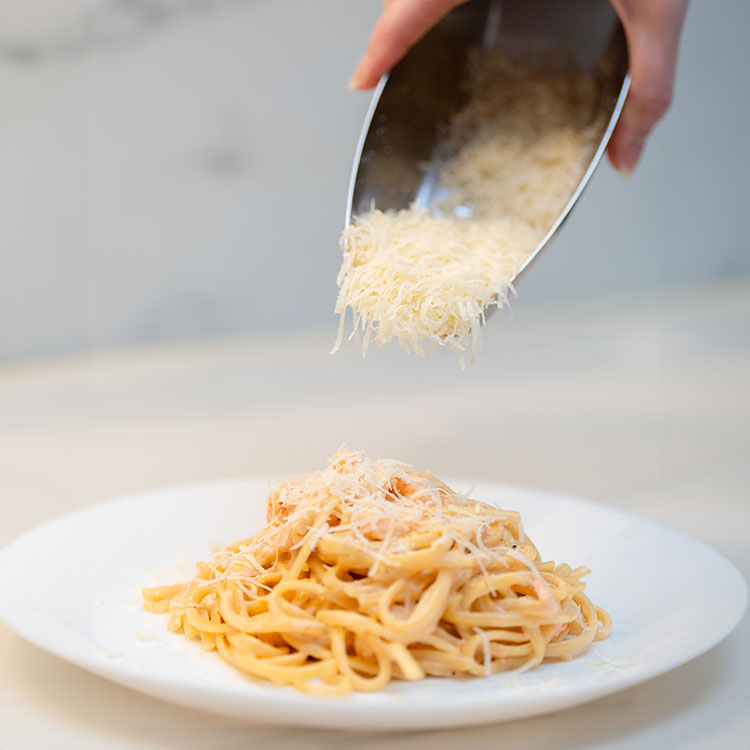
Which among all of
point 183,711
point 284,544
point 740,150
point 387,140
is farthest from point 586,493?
point 740,150

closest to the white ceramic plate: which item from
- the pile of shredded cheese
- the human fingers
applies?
the pile of shredded cheese

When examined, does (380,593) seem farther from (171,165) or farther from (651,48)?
(171,165)

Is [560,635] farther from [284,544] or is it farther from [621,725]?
[284,544]

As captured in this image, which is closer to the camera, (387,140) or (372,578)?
(372,578)

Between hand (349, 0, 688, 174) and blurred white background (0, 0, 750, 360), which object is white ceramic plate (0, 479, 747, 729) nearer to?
hand (349, 0, 688, 174)

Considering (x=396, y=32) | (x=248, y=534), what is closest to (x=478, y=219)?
(x=396, y=32)

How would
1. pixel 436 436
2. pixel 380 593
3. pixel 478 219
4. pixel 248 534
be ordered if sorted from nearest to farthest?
pixel 380 593 → pixel 248 534 → pixel 478 219 → pixel 436 436
